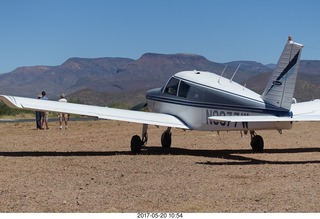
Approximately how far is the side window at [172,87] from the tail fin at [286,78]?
3.32 m

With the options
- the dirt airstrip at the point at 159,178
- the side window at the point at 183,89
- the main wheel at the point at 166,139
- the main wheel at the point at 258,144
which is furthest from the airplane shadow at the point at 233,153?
the side window at the point at 183,89

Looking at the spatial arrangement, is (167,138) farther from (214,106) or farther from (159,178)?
(159,178)

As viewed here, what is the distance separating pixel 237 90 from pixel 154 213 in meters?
8.74

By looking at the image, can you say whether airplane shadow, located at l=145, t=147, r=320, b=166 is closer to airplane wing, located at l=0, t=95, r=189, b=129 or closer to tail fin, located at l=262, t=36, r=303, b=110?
airplane wing, located at l=0, t=95, r=189, b=129

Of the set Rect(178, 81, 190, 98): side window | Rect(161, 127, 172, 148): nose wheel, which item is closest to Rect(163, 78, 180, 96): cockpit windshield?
Rect(178, 81, 190, 98): side window

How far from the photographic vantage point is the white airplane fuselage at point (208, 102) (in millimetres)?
15352

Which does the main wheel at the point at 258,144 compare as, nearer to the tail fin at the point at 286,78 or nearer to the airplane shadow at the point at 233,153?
the airplane shadow at the point at 233,153

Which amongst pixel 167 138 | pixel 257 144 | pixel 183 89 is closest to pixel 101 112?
pixel 183 89

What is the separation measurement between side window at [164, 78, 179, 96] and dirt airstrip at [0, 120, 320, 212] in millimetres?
1714

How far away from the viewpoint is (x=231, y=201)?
353 inches

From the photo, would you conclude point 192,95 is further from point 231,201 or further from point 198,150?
point 231,201

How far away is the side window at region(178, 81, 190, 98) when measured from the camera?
17.4 metres

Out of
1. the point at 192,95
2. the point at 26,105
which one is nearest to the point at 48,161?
the point at 26,105

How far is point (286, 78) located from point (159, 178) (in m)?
5.20
